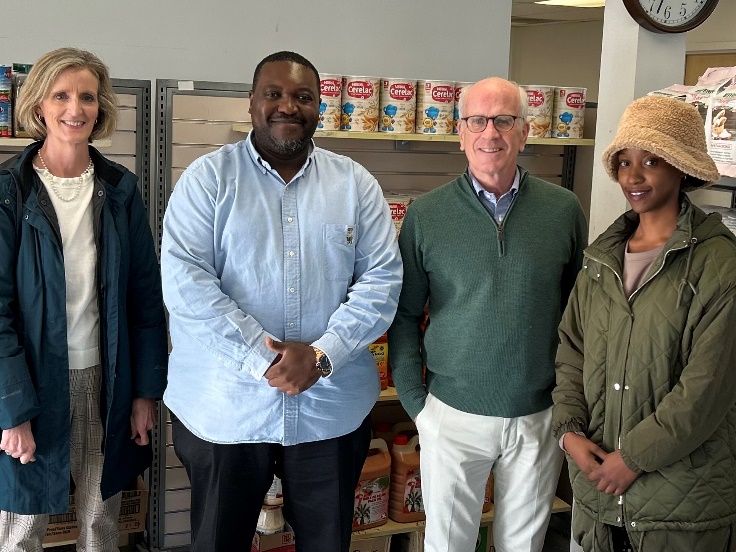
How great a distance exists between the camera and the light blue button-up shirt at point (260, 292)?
223 cm

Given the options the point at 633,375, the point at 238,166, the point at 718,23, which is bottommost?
the point at 633,375

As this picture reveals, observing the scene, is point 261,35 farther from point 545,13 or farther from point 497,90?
point 545,13

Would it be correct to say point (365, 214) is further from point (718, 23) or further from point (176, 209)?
point (718, 23)

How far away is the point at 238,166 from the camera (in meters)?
2.33

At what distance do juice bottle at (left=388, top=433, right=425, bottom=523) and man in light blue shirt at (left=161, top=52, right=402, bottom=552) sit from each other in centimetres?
115

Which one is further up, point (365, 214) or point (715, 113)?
point (715, 113)

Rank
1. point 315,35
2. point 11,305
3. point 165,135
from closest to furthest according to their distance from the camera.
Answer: point 11,305 → point 165,135 → point 315,35

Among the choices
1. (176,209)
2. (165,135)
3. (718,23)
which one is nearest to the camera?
(176,209)

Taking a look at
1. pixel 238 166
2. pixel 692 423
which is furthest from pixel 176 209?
pixel 692 423

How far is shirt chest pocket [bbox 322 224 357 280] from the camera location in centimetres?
232

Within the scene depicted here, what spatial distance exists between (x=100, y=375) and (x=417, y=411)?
3.07 feet

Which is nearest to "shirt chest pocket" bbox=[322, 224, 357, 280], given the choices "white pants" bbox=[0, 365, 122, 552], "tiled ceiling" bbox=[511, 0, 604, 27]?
"white pants" bbox=[0, 365, 122, 552]

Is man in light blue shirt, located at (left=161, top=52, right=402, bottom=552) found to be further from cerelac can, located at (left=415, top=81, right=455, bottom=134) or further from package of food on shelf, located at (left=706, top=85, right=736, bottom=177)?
cerelac can, located at (left=415, top=81, right=455, bottom=134)

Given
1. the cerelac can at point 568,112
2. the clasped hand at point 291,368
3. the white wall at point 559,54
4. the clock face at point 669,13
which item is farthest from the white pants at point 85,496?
the white wall at point 559,54
